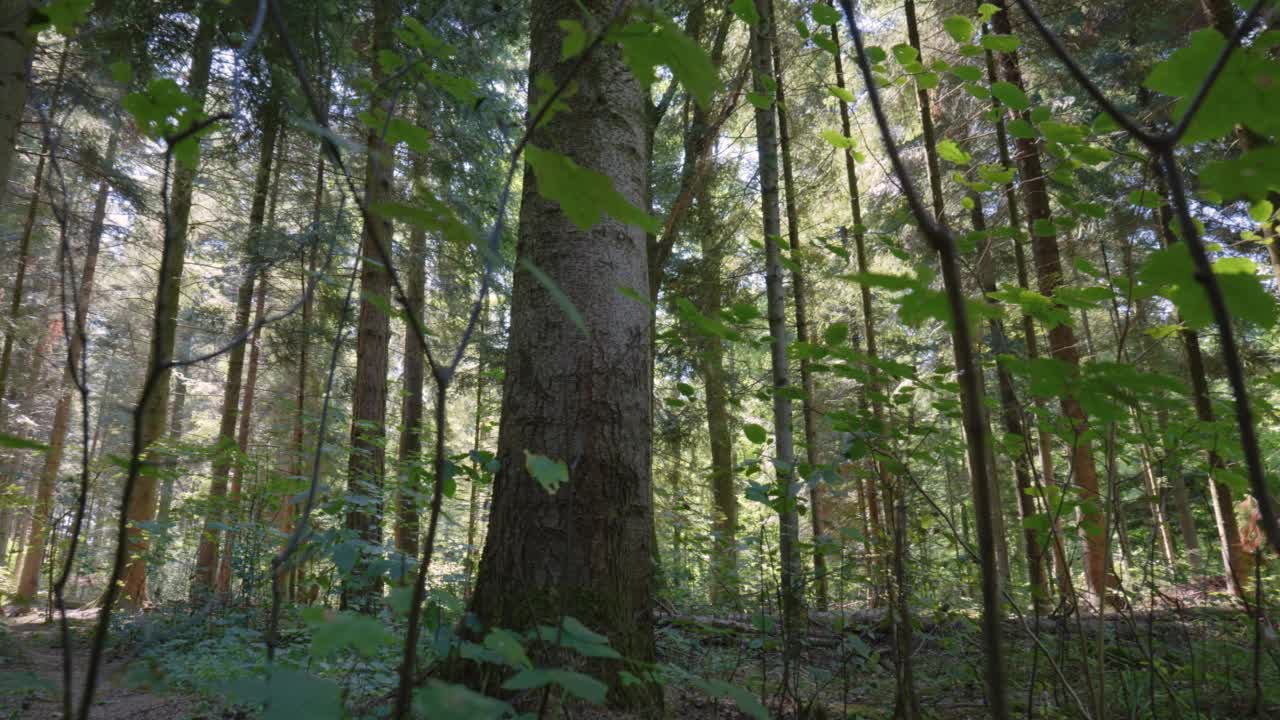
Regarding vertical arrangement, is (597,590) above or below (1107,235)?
below

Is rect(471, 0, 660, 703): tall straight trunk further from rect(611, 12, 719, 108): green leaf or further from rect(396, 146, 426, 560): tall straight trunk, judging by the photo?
rect(396, 146, 426, 560): tall straight trunk

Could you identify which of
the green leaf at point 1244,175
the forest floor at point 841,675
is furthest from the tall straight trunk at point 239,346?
the green leaf at point 1244,175

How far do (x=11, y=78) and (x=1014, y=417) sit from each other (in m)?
6.89

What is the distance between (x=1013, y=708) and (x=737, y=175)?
754cm

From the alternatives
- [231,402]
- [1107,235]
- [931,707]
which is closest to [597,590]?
[931,707]

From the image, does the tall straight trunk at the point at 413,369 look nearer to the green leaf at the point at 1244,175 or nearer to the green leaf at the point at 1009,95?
the green leaf at the point at 1009,95

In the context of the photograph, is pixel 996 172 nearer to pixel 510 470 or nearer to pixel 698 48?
pixel 698 48

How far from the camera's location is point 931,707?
256 cm

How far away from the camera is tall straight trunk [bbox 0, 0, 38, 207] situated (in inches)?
146

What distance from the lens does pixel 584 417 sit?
2.25 metres

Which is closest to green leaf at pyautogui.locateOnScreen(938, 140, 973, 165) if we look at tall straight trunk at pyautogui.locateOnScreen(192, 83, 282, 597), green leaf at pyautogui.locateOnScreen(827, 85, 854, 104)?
green leaf at pyautogui.locateOnScreen(827, 85, 854, 104)

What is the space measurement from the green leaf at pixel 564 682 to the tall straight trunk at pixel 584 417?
1210mm

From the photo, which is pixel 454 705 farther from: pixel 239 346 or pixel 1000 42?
pixel 239 346

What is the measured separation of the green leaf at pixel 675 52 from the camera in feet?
2.94
